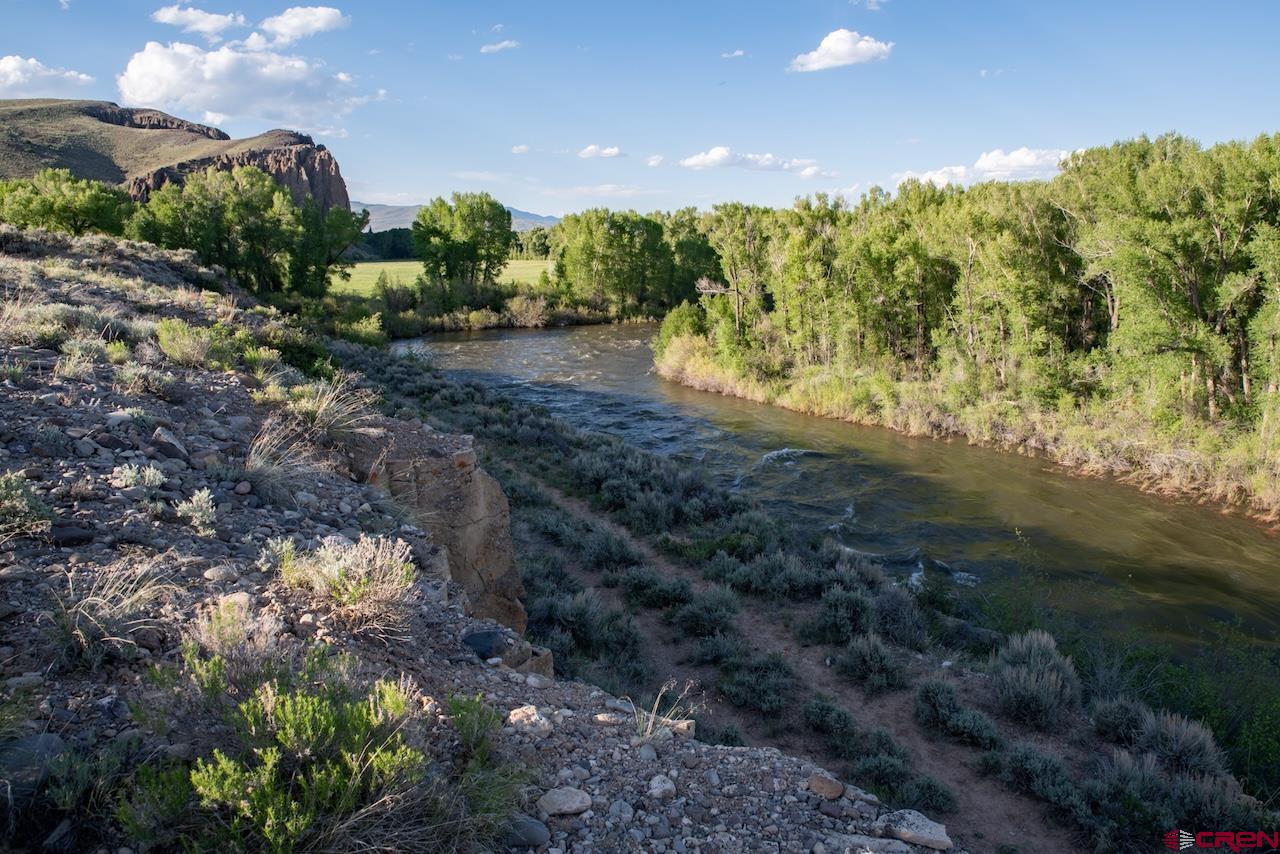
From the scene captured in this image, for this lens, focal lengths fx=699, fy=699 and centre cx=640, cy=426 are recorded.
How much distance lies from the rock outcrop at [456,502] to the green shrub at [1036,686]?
5.60 m

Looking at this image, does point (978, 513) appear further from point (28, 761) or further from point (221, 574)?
point (28, 761)

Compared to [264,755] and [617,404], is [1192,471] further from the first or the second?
[264,755]

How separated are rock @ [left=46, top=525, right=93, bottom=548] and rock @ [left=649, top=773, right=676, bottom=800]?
3.95 meters

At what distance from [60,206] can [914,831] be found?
157 ft

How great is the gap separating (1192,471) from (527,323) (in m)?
44.1

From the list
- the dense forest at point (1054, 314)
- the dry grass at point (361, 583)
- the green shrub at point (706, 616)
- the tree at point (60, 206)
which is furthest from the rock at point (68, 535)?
the tree at point (60, 206)

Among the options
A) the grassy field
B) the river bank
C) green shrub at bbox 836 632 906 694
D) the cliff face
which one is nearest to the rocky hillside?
green shrub at bbox 836 632 906 694

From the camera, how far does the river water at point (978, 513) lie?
1288 centimetres

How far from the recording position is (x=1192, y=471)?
17.8 meters

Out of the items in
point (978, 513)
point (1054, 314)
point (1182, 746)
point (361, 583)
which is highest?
point (1054, 314)

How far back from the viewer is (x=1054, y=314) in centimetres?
2320

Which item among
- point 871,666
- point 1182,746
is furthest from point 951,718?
point 1182,746

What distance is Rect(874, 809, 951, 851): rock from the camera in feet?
12.6

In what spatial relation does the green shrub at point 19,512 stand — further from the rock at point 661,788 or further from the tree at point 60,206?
the tree at point 60,206
